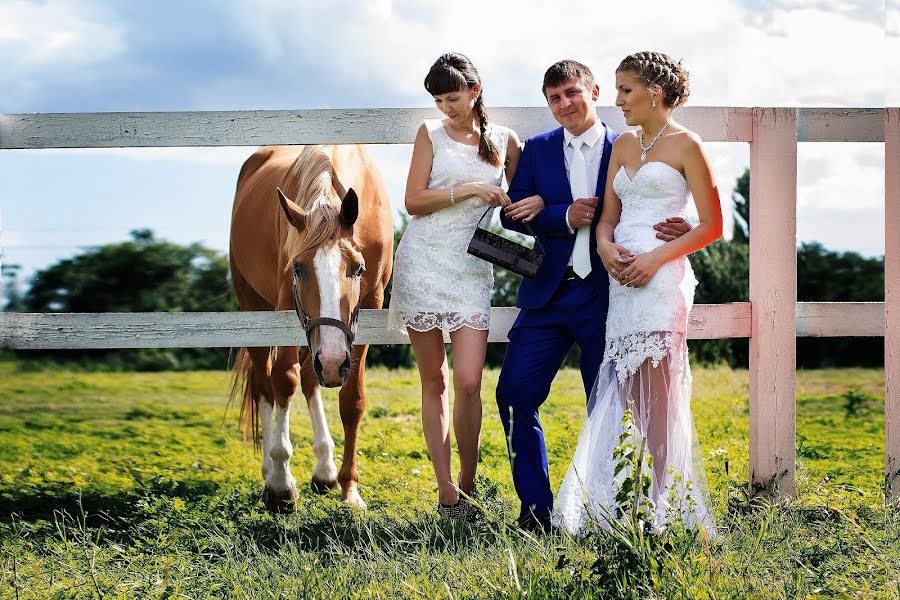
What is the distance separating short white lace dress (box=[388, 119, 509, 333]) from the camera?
140 inches

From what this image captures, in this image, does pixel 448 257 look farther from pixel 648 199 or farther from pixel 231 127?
pixel 231 127

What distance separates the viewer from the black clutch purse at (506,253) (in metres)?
3.44

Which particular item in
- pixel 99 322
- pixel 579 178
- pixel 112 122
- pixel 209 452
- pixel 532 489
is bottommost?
pixel 209 452

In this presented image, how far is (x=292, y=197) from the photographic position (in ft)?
14.0

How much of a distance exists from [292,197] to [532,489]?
1.92 m

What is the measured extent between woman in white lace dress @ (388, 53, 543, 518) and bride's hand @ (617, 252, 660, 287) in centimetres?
62

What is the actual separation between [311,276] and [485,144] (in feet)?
3.06

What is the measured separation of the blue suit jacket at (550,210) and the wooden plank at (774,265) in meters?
0.98

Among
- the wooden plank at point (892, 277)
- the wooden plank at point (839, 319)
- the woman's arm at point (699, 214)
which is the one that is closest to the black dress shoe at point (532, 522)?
the woman's arm at point (699, 214)

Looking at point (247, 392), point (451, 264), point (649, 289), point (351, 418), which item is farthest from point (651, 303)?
point (247, 392)

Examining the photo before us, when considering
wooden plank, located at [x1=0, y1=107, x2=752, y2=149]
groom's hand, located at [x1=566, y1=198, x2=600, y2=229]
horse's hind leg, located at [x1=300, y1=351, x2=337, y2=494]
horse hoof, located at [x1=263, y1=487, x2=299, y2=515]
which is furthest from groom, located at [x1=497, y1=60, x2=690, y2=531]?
horse's hind leg, located at [x1=300, y1=351, x2=337, y2=494]

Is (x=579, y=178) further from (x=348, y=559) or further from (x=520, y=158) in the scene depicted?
(x=348, y=559)

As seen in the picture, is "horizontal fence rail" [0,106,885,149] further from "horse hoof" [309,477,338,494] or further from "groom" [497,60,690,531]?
"horse hoof" [309,477,338,494]

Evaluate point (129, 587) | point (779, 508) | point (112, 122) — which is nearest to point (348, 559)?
point (129, 587)
